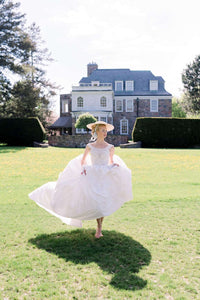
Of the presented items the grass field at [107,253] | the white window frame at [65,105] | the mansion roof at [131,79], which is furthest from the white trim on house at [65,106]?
the grass field at [107,253]

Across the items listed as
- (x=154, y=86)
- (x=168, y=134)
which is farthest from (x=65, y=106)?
(x=168, y=134)

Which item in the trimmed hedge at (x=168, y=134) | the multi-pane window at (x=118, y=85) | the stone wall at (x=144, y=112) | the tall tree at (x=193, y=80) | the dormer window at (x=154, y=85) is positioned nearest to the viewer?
the trimmed hedge at (x=168, y=134)

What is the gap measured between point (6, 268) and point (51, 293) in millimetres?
904

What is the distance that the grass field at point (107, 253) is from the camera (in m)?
3.18

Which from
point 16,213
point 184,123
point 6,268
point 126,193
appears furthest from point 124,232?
point 184,123

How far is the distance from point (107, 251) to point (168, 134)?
2544 cm

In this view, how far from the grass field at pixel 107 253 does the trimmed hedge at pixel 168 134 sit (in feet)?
68.8

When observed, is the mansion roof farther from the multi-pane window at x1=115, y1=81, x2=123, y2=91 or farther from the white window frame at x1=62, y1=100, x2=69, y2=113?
the white window frame at x1=62, y1=100, x2=69, y2=113

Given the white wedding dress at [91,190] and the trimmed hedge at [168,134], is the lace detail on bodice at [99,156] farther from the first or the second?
the trimmed hedge at [168,134]

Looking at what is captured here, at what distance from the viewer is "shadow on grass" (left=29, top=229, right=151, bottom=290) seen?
3.45m

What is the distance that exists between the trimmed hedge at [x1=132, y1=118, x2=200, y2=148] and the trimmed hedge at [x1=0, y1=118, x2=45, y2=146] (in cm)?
988

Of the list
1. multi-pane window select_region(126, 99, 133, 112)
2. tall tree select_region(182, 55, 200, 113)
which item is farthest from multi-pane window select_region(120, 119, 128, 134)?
tall tree select_region(182, 55, 200, 113)

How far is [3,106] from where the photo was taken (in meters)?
39.6

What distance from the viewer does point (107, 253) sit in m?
4.19
